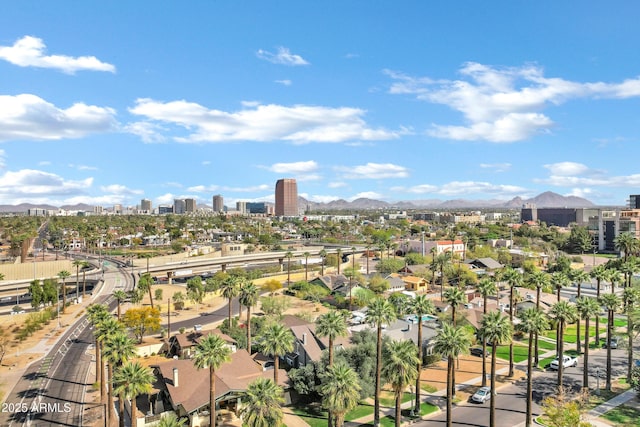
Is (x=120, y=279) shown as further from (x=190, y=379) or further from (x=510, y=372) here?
(x=510, y=372)

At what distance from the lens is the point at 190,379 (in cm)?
4562

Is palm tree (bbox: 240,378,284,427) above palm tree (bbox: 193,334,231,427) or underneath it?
underneath

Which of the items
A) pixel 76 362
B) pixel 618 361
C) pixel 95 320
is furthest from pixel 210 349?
pixel 618 361

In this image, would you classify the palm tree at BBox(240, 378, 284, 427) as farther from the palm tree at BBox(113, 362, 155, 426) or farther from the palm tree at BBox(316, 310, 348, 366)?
the palm tree at BBox(316, 310, 348, 366)

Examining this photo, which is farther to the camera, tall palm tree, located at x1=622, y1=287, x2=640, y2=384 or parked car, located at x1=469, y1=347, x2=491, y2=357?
parked car, located at x1=469, y1=347, x2=491, y2=357

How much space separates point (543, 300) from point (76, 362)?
275 feet

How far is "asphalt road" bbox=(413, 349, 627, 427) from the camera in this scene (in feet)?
142

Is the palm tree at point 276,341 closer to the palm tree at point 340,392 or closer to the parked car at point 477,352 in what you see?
the palm tree at point 340,392

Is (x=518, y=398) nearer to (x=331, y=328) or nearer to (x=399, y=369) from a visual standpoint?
(x=399, y=369)

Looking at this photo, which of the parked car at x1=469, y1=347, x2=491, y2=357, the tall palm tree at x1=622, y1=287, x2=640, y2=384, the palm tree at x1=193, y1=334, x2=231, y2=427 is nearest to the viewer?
the palm tree at x1=193, y1=334, x2=231, y2=427

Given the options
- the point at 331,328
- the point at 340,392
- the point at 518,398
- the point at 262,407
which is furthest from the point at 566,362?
the point at 262,407

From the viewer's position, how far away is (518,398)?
4862 centimetres

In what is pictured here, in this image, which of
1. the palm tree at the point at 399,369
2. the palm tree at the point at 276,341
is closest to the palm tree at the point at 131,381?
the palm tree at the point at 276,341

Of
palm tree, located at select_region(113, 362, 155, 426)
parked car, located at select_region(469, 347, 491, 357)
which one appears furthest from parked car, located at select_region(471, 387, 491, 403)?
palm tree, located at select_region(113, 362, 155, 426)
